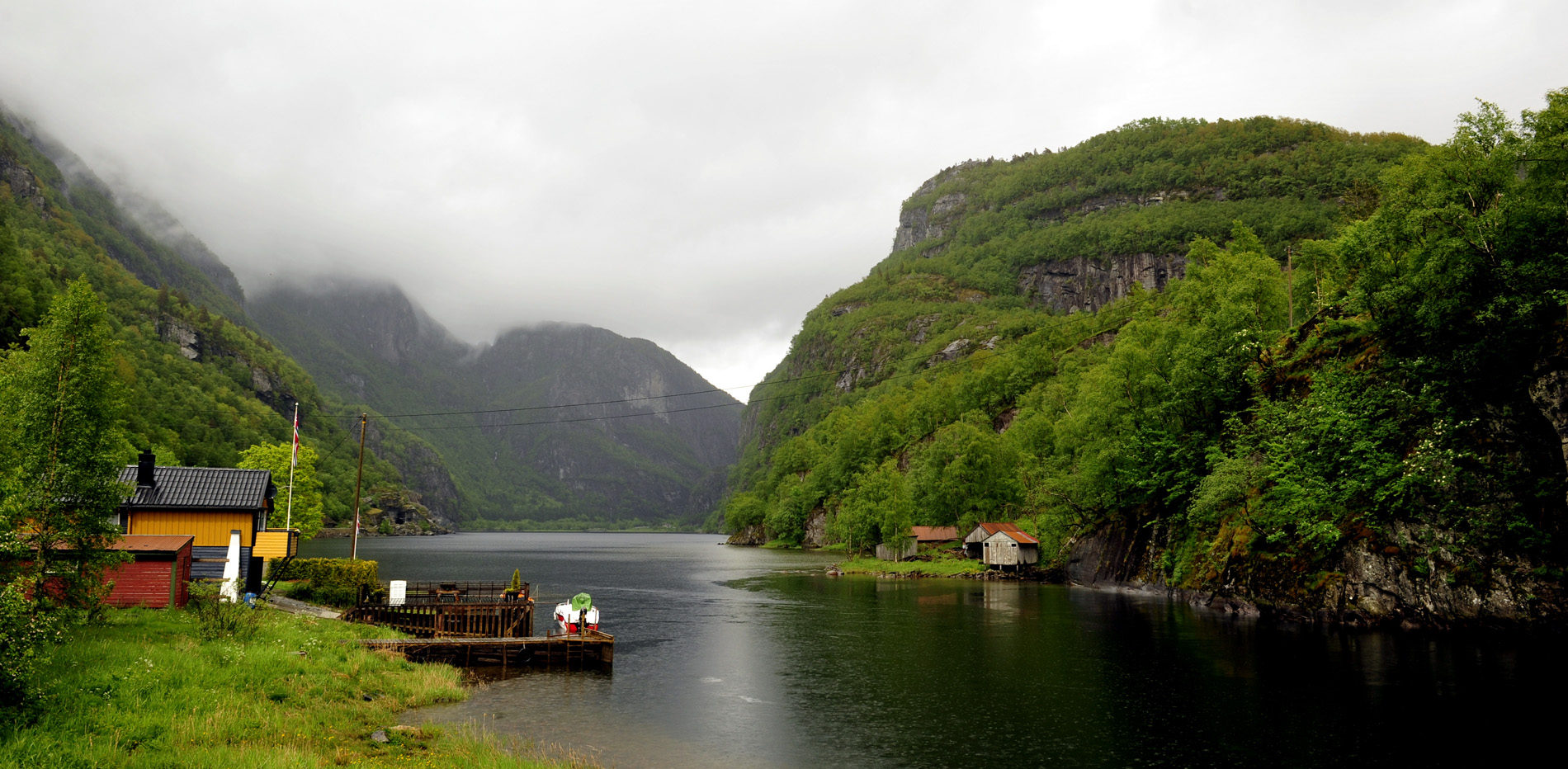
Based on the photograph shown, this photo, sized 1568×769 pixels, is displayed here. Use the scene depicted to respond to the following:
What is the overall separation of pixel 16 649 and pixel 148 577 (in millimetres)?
19832

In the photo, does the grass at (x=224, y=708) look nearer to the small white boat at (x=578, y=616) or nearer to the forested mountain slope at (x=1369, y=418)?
the small white boat at (x=578, y=616)

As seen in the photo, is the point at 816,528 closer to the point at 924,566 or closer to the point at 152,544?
the point at 924,566

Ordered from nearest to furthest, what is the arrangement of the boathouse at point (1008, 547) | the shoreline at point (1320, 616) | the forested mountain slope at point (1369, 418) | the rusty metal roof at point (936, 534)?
the forested mountain slope at point (1369, 418) < the shoreline at point (1320, 616) < the boathouse at point (1008, 547) < the rusty metal roof at point (936, 534)

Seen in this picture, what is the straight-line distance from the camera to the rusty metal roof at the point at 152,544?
1292 inches

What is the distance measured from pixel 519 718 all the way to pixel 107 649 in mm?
11837

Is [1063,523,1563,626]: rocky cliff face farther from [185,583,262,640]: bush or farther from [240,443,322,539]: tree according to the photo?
[240,443,322,539]: tree

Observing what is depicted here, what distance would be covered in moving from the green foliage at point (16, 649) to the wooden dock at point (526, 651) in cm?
2064

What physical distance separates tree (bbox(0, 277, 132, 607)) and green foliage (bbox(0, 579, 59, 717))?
8575mm

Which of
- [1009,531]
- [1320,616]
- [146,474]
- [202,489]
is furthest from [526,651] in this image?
[1009,531]

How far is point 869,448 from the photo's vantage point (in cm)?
16500

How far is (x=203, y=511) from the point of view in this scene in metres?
43.4

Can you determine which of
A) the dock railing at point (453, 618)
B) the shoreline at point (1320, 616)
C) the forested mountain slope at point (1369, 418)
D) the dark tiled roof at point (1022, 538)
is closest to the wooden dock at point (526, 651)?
the dock railing at point (453, 618)

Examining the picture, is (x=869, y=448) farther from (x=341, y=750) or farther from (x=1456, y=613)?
(x=341, y=750)

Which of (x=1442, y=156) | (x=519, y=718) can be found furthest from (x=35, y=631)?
(x=1442, y=156)
